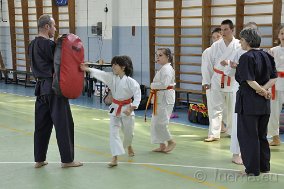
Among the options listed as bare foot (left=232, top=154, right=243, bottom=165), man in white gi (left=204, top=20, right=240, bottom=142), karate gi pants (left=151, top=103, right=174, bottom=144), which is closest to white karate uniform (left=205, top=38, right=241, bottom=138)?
man in white gi (left=204, top=20, right=240, bottom=142)

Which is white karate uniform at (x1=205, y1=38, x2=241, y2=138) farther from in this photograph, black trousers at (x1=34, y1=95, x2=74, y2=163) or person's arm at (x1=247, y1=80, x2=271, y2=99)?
black trousers at (x1=34, y1=95, x2=74, y2=163)

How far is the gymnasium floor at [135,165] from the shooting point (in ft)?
16.6

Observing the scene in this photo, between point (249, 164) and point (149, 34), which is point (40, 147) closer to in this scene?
point (249, 164)

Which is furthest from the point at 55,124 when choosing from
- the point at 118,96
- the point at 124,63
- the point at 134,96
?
the point at 124,63

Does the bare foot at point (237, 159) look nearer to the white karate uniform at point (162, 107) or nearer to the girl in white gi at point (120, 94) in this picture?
the white karate uniform at point (162, 107)

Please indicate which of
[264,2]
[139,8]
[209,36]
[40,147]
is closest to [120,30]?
[139,8]

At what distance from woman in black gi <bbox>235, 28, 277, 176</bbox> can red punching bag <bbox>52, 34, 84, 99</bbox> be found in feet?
5.67

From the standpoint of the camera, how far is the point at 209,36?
34.2 feet

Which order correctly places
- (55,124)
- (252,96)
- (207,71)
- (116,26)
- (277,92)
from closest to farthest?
(252,96) → (55,124) → (277,92) → (207,71) → (116,26)

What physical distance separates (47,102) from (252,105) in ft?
7.38

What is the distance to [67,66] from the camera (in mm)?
5305

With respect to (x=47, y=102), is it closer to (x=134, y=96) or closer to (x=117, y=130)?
(x=117, y=130)

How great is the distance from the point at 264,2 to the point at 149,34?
313cm

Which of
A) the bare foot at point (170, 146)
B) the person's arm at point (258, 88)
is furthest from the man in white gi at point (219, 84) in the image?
the person's arm at point (258, 88)
